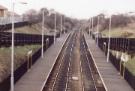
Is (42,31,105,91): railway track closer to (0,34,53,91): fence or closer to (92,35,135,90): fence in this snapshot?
(0,34,53,91): fence

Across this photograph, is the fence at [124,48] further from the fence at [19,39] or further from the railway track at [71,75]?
the fence at [19,39]

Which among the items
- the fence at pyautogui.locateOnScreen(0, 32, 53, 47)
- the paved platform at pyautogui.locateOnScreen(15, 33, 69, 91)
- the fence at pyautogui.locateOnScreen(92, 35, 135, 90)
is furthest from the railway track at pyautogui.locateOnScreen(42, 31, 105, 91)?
the fence at pyautogui.locateOnScreen(0, 32, 53, 47)

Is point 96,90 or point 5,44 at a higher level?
point 5,44

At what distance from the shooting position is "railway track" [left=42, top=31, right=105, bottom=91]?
133 ft

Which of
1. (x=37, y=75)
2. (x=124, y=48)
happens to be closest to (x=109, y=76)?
(x=37, y=75)

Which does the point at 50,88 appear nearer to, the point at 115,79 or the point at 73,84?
the point at 73,84

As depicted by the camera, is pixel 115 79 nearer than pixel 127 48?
Yes

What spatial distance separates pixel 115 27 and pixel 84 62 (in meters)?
76.1

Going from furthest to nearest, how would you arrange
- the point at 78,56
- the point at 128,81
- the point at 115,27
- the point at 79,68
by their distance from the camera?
1. the point at 115,27
2. the point at 78,56
3. the point at 79,68
4. the point at 128,81

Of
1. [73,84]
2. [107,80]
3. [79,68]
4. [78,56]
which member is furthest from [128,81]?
[78,56]

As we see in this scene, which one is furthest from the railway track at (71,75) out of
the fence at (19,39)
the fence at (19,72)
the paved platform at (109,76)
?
the fence at (19,39)

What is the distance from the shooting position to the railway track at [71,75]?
40406mm

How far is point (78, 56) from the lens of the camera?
68.3m

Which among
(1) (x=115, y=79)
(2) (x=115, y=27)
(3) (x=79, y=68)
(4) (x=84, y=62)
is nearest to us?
(1) (x=115, y=79)
